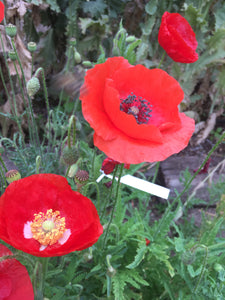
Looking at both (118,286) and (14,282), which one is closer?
(14,282)

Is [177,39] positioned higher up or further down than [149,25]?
higher up

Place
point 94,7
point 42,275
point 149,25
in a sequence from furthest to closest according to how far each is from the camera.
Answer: point 149,25
point 94,7
point 42,275

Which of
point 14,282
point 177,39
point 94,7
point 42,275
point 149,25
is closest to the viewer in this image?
point 14,282

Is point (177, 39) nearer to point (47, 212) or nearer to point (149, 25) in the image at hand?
point (47, 212)

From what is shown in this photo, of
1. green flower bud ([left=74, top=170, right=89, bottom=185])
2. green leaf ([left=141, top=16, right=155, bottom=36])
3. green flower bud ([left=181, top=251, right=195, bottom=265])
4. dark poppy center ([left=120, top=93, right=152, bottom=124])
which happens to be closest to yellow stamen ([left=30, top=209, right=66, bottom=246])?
green flower bud ([left=74, top=170, right=89, bottom=185])

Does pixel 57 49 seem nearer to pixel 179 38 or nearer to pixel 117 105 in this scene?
pixel 179 38

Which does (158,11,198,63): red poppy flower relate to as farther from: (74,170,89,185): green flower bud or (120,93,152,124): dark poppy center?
Result: (74,170,89,185): green flower bud

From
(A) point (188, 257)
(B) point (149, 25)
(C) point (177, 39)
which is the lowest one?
(A) point (188, 257)

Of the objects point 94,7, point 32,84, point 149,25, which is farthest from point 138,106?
point 149,25

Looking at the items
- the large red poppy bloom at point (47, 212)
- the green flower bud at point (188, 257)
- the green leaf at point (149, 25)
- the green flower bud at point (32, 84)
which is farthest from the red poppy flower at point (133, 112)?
the green leaf at point (149, 25)

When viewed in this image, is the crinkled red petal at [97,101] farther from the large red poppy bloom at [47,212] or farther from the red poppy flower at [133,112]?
the large red poppy bloom at [47,212]
